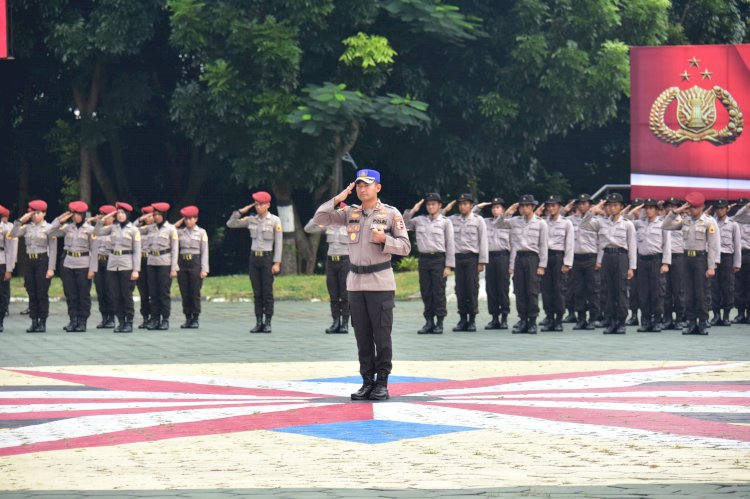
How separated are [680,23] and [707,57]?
12242 millimetres

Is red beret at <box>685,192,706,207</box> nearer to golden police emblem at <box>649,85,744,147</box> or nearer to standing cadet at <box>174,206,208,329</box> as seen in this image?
golden police emblem at <box>649,85,744,147</box>

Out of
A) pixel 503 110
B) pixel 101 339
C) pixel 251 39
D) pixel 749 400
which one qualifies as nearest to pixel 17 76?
pixel 251 39

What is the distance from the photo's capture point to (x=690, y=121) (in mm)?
24922

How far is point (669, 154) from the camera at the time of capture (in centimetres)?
2480

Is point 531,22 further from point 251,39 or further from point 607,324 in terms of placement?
point 607,324

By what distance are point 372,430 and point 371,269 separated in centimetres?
231

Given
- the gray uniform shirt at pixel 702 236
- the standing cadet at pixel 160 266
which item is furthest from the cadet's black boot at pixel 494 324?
the standing cadet at pixel 160 266

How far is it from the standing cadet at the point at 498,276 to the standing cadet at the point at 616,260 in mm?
1444

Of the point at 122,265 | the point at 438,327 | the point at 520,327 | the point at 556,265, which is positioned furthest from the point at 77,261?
the point at 556,265

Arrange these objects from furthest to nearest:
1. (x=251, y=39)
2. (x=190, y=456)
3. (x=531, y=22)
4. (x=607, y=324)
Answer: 1. (x=531, y=22)
2. (x=251, y=39)
3. (x=607, y=324)
4. (x=190, y=456)

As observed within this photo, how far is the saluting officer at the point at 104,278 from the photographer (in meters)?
20.5

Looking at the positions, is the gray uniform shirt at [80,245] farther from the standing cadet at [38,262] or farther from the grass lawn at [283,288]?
the grass lawn at [283,288]

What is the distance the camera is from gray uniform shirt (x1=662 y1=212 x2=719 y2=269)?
19.0 metres

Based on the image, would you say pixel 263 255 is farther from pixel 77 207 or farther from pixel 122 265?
pixel 77 207
